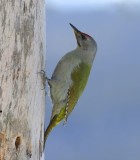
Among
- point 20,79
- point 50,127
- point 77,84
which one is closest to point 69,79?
point 77,84

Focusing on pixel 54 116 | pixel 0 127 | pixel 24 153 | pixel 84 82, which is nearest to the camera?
pixel 0 127

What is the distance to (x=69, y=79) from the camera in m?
3.84

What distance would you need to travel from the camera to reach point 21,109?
8.73ft

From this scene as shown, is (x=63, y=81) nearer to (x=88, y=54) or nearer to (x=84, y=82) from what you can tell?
(x=84, y=82)

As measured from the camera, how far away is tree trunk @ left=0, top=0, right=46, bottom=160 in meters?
2.58

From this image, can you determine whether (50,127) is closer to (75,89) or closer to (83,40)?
(75,89)

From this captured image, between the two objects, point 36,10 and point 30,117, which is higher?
point 36,10

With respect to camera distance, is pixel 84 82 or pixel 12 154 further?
pixel 84 82

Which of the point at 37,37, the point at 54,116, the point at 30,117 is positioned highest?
the point at 37,37

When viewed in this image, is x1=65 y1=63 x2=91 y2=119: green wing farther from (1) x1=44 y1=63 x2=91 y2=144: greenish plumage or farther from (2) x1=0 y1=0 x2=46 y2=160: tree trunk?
(2) x1=0 y1=0 x2=46 y2=160: tree trunk

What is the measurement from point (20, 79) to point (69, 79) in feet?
3.98

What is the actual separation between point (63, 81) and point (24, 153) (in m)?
1.10

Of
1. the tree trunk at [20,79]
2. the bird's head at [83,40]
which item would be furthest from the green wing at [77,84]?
the tree trunk at [20,79]

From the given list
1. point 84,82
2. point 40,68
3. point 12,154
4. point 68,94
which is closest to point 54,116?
point 68,94
